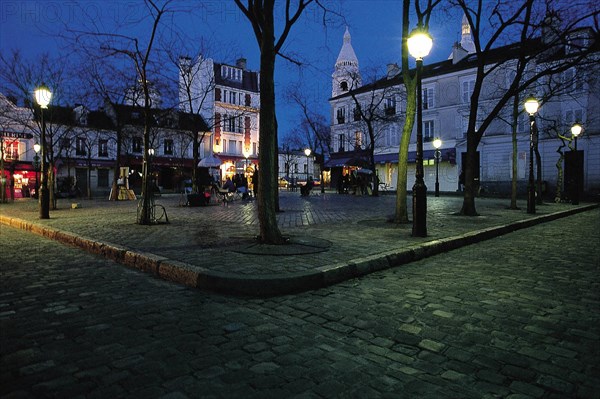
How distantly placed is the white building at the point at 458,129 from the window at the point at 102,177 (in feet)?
82.0

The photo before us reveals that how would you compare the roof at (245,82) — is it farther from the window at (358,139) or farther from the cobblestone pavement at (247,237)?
the cobblestone pavement at (247,237)

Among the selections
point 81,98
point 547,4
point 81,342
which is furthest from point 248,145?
point 81,342

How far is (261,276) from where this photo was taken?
4.61 m

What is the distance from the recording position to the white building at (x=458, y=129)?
28250 mm

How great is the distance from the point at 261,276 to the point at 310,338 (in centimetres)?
155

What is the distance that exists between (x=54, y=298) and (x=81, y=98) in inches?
822

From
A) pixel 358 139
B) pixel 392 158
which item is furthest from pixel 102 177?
pixel 392 158

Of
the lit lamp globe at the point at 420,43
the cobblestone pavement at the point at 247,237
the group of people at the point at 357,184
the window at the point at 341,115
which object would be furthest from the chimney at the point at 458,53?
the lit lamp globe at the point at 420,43

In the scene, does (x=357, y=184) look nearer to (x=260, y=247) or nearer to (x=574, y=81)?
(x=574, y=81)

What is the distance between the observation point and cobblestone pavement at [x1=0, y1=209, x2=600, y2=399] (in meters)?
2.39

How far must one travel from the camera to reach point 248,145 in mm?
55188

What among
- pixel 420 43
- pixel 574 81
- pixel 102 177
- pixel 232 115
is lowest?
pixel 102 177

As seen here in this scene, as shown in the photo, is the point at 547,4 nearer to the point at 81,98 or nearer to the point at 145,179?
the point at 145,179

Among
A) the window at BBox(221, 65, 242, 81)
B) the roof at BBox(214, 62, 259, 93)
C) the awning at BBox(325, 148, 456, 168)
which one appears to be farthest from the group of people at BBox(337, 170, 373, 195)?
the window at BBox(221, 65, 242, 81)
